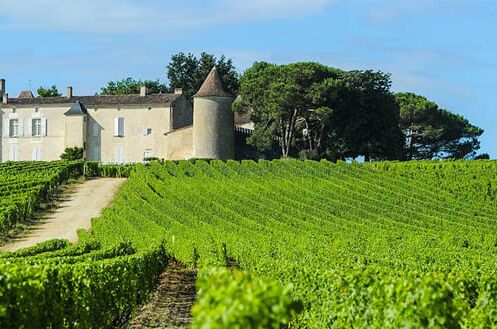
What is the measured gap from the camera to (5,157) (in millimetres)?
86250

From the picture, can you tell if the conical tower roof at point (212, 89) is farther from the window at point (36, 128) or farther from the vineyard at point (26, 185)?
the window at point (36, 128)

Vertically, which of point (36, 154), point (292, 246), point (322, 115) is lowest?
point (292, 246)

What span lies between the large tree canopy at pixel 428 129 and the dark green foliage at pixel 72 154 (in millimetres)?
28202

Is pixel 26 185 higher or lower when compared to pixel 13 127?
lower

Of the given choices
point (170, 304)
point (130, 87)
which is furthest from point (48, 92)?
point (170, 304)

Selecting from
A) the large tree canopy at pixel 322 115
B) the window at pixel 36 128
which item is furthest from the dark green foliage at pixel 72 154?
the large tree canopy at pixel 322 115

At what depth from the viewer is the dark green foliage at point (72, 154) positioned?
263 feet

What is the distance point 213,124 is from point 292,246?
44467 mm

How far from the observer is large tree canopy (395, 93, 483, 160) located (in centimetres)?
9050

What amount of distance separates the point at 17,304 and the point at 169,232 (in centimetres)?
2689

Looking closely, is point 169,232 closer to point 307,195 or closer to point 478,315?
point 307,195

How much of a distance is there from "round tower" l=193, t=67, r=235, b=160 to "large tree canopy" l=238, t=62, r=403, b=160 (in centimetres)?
197

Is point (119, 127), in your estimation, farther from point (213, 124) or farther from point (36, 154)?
point (213, 124)

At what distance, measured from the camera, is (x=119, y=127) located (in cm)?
8175
